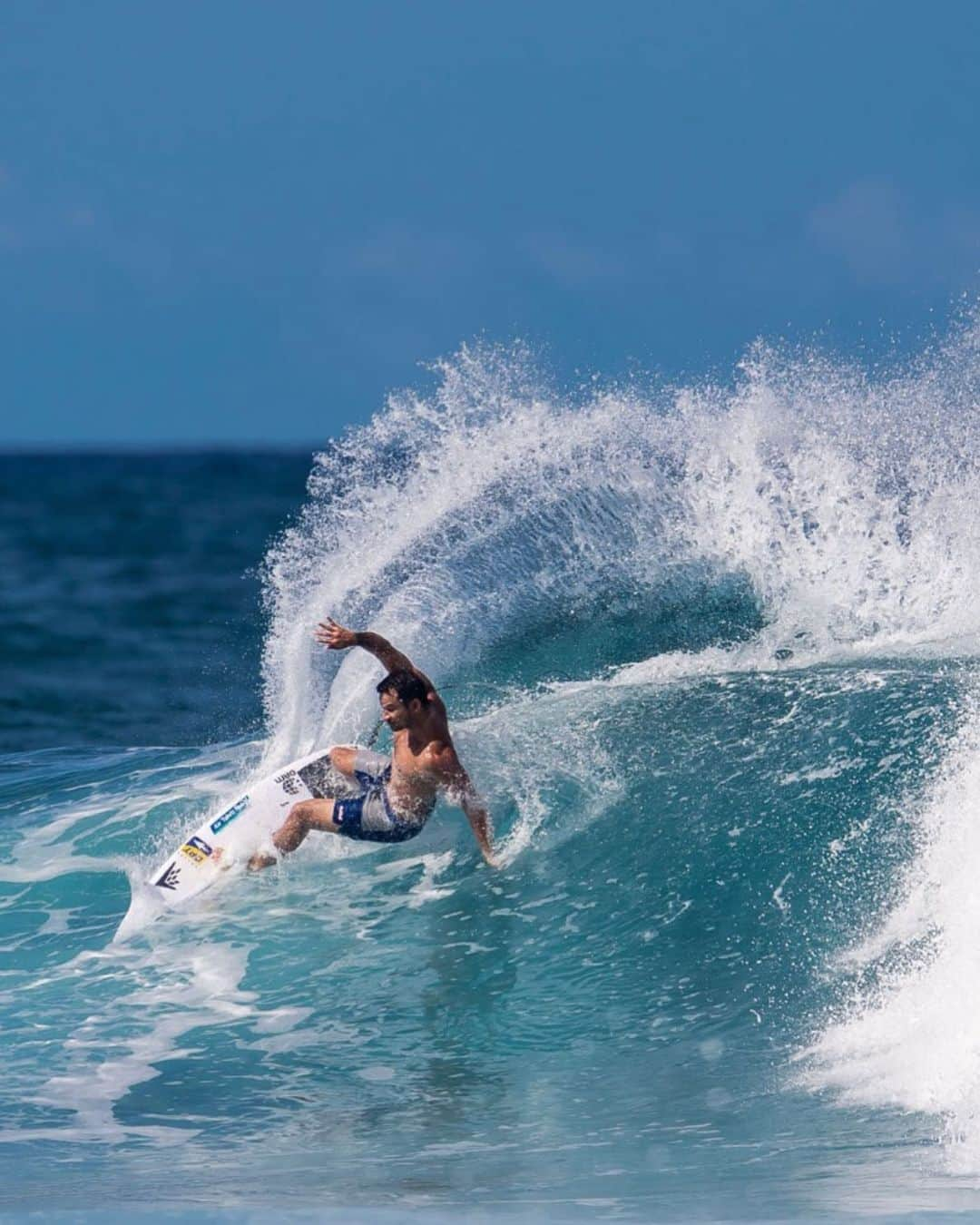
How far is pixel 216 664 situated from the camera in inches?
991

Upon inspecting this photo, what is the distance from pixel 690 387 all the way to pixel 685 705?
3.29 m

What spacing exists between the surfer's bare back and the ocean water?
42 centimetres

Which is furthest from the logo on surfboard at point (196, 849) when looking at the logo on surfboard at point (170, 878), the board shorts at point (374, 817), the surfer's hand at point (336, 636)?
the surfer's hand at point (336, 636)

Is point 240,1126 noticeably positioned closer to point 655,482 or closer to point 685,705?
point 685,705

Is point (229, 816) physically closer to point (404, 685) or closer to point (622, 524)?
point (404, 685)

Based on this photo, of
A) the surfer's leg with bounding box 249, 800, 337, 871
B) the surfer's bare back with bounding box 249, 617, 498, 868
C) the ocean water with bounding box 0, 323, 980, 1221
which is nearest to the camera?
the ocean water with bounding box 0, 323, 980, 1221

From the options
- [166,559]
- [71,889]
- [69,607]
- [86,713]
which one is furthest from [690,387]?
[166,559]

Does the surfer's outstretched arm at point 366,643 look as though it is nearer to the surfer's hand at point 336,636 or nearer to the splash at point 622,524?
the surfer's hand at point 336,636

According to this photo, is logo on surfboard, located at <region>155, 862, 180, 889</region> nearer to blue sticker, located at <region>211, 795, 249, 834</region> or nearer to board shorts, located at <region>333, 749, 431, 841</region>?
blue sticker, located at <region>211, 795, 249, 834</region>

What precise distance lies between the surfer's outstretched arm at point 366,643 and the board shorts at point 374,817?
2.05 ft

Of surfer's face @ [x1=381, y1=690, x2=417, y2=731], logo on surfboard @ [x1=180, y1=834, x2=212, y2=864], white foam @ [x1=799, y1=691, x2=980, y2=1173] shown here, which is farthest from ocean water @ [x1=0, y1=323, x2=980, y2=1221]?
surfer's face @ [x1=381, y1=690, x2=417, y2=731]

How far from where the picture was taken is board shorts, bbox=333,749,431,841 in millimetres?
8938

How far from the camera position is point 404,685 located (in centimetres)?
859

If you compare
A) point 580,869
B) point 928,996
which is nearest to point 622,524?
point 580,869
